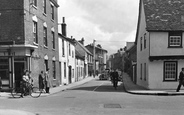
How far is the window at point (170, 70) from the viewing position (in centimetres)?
1930


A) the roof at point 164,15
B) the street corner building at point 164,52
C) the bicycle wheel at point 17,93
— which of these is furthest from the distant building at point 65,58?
the bicycle wheel at point 17,93

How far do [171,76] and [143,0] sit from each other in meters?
8.36

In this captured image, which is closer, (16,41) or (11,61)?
(16,41)

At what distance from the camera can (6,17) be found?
16.8 metres

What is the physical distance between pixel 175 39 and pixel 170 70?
2897 mm

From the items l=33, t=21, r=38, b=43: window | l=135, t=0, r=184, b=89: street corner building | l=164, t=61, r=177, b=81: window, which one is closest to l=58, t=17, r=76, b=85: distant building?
l=33, t=21, r=38, b=43: window

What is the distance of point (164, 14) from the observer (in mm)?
20766

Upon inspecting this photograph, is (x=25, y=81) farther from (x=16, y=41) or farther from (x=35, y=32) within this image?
(x=35, y=32)

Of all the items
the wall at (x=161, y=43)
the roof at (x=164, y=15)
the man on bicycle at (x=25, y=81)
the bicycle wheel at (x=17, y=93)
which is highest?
the roof at (x=164, y=15)

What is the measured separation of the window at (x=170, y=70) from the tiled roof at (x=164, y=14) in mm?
3086

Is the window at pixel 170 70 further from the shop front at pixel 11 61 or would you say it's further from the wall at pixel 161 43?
the shop front at pixel 11 61

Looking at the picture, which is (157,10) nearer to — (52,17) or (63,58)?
(52,17)

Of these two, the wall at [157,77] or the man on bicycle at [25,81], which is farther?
the wall at [157,77]

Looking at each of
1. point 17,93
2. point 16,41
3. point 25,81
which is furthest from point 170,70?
point 16,41
